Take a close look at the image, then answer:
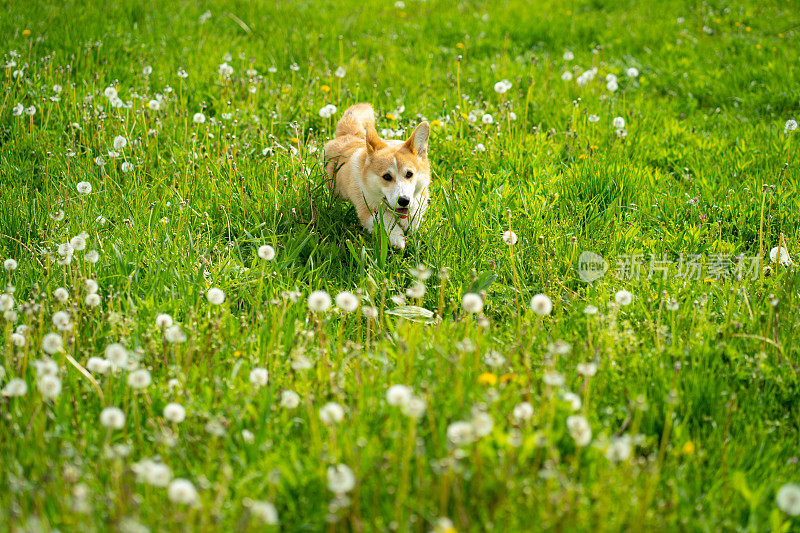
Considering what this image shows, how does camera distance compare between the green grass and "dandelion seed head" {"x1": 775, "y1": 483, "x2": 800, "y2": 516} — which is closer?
"dandelion seed head" {"x1": 775, "y1": 483, "x2": 800, "y2": 516}

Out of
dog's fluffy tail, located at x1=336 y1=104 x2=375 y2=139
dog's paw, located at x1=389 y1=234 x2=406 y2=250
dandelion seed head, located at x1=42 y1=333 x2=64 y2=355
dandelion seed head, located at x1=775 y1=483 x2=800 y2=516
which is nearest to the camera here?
dandelion seed head, located at x1=775 y1=483 x2=800 y2=516

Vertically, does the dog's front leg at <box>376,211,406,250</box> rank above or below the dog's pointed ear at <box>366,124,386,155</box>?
below

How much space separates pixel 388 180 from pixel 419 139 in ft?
1.27

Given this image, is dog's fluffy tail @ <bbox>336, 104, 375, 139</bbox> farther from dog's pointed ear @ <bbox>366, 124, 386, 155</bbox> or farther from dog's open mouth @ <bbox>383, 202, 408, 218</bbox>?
dog's open mouth @ <bbox>383, 202, 408, 218</bbox>

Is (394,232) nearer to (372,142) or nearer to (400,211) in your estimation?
(400,211)

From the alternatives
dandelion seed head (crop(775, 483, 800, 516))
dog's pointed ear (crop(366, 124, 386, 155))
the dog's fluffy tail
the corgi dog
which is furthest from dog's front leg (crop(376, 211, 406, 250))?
dandelion seed head (crop(775, 483, 800, 516))

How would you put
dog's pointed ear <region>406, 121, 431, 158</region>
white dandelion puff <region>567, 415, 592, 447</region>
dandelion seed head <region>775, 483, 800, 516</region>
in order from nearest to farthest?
dandelion seed head <region>775, 483, 800, 516</region> → white dandelion puff <region>567, 415, 592, 447</region> → dog's pointed ear <region>406, 121, 431, 158</region>

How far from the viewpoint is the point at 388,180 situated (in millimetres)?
4117

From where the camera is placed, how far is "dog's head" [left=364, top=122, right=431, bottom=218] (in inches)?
158

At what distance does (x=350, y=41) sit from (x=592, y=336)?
5.37m

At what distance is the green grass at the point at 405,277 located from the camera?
6.87ft

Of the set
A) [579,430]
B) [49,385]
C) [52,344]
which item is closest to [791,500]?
[579,430]

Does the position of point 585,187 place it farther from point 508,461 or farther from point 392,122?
point 508,461

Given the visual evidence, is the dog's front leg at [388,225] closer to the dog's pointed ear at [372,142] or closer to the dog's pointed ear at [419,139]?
the dog's pointed ear at [372,142]
